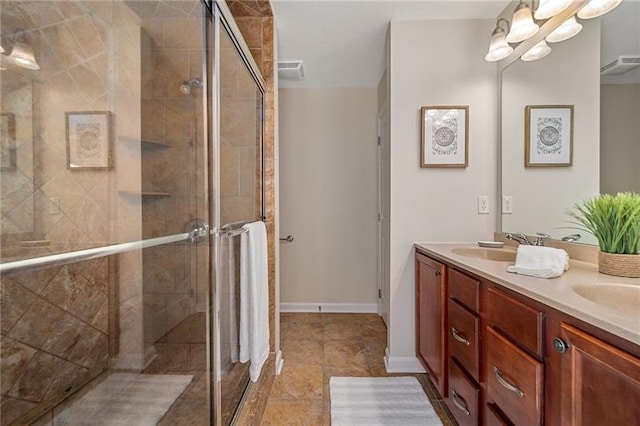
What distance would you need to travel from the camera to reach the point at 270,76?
2.04 meters

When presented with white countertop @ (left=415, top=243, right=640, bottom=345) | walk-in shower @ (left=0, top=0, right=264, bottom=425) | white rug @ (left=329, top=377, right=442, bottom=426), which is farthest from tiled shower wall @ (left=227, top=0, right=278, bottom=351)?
white countertop @ (left=415, top=243, right=640, bottom=345)

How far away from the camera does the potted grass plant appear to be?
1079mm

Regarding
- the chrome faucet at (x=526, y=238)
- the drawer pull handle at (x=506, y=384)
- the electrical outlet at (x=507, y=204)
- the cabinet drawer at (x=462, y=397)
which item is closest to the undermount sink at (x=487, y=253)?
the chrome faucet at (x=526, y=238)

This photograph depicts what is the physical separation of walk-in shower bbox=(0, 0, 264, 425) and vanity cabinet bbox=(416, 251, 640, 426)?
1103 mm

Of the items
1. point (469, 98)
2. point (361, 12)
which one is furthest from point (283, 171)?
point (469, 98)

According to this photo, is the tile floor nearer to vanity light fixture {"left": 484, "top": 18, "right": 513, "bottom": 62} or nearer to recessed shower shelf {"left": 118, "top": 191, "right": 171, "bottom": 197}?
recessed shower shelf {"left": 118, "top": 191, "right": 171, "bottom": 197}

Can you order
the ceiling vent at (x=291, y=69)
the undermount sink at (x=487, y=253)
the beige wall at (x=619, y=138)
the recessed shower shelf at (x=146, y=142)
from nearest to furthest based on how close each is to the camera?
the beige wall at (x=619, y=138) < the recessed shower shelf at (x=146, y=142) < the undermount sink at (x=487, y=253) < the ceiling vent at (x=291, y=69)

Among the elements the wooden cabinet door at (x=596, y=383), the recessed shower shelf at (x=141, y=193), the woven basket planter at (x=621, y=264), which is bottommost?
the wooden cabinet door at (x=596, y=383)

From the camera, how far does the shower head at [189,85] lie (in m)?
1.33

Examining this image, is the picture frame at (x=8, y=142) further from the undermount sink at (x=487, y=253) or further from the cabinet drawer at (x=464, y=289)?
the undermount sink at (x=487, y=253)

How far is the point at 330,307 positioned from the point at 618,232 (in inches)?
100

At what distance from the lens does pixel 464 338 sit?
4.48 ft

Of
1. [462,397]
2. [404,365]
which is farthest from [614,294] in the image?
[404,365]

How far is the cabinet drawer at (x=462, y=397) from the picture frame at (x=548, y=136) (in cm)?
121
